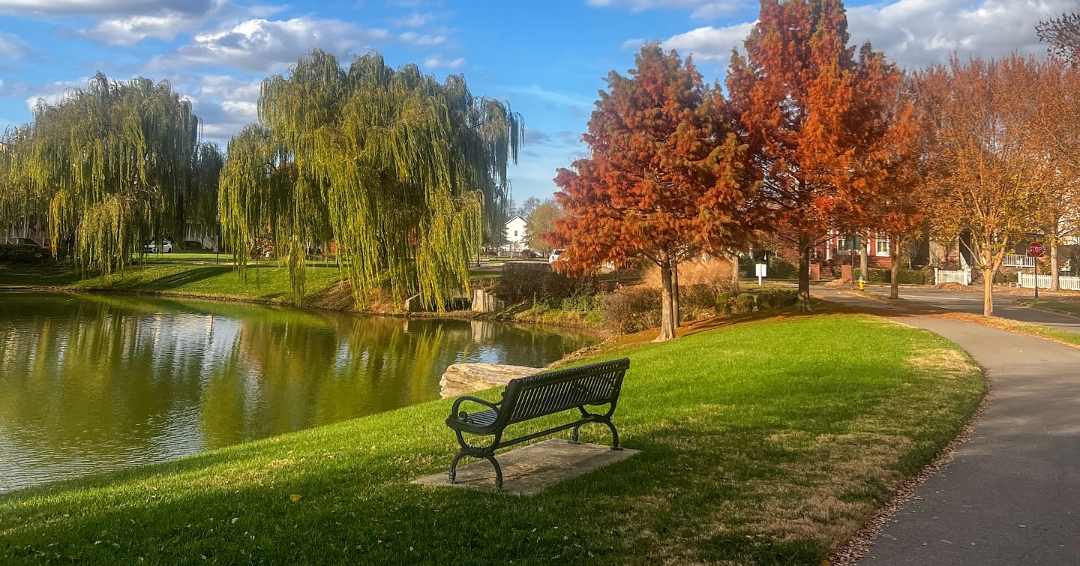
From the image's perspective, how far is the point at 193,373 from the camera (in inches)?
735

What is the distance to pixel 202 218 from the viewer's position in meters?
38.3

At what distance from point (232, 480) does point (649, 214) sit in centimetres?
1502

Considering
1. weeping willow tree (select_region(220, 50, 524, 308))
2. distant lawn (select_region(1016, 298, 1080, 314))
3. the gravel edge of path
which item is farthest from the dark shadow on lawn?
the gravel edge of path

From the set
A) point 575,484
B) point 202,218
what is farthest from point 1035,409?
point 202,218

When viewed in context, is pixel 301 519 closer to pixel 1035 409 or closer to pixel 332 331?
pixel 1035 409

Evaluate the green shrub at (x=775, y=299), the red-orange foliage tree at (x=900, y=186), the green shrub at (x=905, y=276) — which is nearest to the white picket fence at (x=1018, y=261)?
the green shrub at (x=905, y=276)

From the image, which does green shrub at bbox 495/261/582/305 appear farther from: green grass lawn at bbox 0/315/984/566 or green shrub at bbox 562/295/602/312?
green grass lawn at bbox 0/315/984/566

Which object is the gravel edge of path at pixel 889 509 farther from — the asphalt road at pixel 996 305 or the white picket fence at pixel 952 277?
the white picket fence at pixel 952 277

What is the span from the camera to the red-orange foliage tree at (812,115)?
20578mm

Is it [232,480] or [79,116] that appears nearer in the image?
[232,480]

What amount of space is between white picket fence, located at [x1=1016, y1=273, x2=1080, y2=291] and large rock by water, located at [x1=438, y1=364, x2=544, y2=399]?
1358 inches

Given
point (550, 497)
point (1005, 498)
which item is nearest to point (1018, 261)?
point (1005, 498)

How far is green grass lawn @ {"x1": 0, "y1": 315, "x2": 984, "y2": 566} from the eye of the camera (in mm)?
4598

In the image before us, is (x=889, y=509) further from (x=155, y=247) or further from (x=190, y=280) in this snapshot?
(x=155, y=247)
